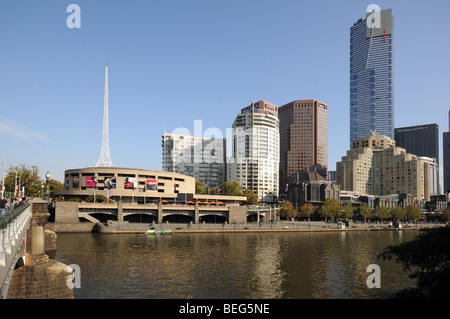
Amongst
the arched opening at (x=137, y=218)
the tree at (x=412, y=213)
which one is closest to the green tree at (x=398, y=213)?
the tree at (x=412, y=213)

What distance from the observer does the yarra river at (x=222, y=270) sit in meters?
42.0

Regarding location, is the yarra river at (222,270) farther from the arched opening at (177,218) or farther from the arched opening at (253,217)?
the arched opening at (253,217)

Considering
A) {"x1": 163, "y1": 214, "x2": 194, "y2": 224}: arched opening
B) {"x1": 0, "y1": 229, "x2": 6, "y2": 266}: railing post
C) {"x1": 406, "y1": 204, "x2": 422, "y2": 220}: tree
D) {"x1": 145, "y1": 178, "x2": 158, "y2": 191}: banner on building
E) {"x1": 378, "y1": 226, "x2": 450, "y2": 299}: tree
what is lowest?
{"x1": 406, "y1": 204, "x2": 422, "y2": 220}: tree

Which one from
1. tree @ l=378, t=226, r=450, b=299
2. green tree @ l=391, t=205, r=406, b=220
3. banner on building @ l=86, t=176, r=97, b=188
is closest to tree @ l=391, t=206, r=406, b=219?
green tree @ l=391, t=205, r=406, b=220

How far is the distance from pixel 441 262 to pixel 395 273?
2743 cm

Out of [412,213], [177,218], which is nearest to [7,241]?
[177,218]

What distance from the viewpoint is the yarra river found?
42.0 metres

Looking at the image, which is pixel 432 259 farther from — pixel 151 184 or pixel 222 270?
pixel 151 184

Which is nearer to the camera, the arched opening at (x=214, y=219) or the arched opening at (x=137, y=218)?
the arched opening at (x=137, y=218)

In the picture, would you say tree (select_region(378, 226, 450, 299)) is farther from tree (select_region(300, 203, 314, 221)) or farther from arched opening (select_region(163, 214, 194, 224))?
tree (select_region(300, 203, 314, 221))

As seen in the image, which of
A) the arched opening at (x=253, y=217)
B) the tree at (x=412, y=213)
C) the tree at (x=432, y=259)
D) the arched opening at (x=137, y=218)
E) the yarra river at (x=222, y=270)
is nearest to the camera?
the tree at (x=432, y=259)

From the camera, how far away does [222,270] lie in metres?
53.6
